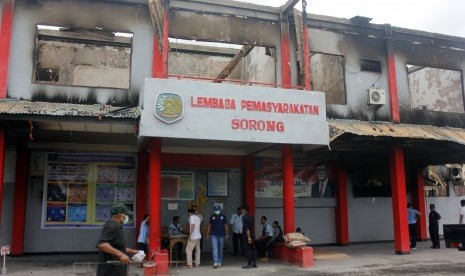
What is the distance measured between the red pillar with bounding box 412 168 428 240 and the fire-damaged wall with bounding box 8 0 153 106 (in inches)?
502

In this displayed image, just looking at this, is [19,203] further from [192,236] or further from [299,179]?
[299,179]

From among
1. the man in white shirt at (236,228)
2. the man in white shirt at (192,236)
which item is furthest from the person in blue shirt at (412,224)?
the man in white shirt at (192,236)

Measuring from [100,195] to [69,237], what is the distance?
63.4 inches

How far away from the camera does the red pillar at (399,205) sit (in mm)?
14422

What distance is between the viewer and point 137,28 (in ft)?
43.2

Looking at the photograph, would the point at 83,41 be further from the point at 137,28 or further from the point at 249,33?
the point at 249,33

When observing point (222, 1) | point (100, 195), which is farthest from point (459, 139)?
point (100, 195)

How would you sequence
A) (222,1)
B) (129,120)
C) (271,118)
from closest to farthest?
(129,120) < (271,118) < (222,1)

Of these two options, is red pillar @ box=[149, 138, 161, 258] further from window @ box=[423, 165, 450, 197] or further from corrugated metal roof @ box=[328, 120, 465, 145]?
window @ box=[423, 165, 450, 197]

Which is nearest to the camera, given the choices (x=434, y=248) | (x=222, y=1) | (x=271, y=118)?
(x=271, y=118)

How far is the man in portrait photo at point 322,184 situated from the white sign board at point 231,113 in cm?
513

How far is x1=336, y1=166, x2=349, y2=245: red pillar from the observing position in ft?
57.2

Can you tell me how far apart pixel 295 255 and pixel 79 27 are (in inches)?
351

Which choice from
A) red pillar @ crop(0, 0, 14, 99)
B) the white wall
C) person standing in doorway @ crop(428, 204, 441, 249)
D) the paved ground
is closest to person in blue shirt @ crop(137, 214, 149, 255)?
the paved ground
